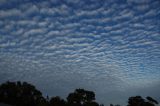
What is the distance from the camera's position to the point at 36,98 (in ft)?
274

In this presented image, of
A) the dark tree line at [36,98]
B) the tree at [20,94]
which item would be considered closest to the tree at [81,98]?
the dark tree line at [36,98]

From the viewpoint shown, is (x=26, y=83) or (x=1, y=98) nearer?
(x=1, y=98)

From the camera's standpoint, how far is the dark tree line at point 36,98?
7669 cm

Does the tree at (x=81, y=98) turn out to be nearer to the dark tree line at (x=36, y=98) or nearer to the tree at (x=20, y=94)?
the dark tree line at (x=36, y=98)

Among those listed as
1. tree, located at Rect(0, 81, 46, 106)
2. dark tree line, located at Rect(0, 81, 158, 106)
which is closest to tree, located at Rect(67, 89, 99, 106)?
dark tree line, located at Rect(0, 81, 158, 106)

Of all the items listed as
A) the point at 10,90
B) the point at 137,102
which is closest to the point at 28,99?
the point at 10,90

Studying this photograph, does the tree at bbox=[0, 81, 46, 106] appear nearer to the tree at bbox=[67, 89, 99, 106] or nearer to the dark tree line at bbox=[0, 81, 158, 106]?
the dark tree line at bbox=[0, 81, 158, 106]

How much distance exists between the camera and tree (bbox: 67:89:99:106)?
83.7m

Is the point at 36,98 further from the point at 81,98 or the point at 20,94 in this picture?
the point at 81,98

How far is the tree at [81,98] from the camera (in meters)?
83.7

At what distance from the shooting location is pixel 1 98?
77438mm

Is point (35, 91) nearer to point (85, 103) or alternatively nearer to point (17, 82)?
point (17, 82)

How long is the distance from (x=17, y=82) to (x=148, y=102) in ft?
185

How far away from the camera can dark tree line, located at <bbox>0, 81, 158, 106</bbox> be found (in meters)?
76.7
